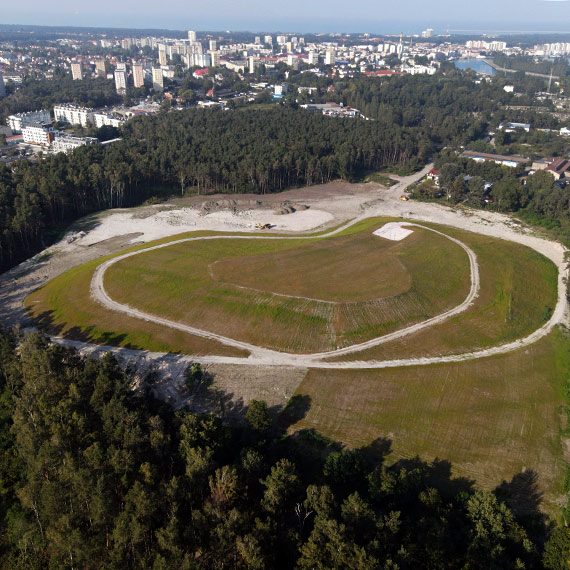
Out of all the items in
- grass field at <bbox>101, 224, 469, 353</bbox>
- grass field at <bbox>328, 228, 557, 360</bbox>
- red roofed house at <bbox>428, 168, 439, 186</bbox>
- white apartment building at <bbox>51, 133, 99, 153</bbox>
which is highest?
white apartment building at <bbox>51, 133, 99, 153</bbox>

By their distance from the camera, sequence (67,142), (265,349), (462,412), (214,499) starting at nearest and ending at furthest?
1. (214,499)
2. (462,412)
3. (265,349)
4. (67,142)

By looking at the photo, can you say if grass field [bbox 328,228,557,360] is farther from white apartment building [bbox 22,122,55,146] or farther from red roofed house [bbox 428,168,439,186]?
white apartment building [bbox 22,122,55,146]

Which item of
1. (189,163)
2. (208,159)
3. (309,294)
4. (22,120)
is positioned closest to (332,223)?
(309,294)

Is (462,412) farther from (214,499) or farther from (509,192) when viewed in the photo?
(509,192)

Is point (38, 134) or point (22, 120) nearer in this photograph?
point (38, 134)

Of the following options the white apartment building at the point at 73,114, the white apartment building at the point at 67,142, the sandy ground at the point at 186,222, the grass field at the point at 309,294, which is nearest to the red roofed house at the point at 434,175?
the sandy ground at the point at 186,222

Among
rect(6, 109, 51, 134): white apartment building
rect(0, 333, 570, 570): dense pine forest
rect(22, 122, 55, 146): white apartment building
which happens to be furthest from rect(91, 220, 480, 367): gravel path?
rect(6, 109, 51, 134): white apartment building
